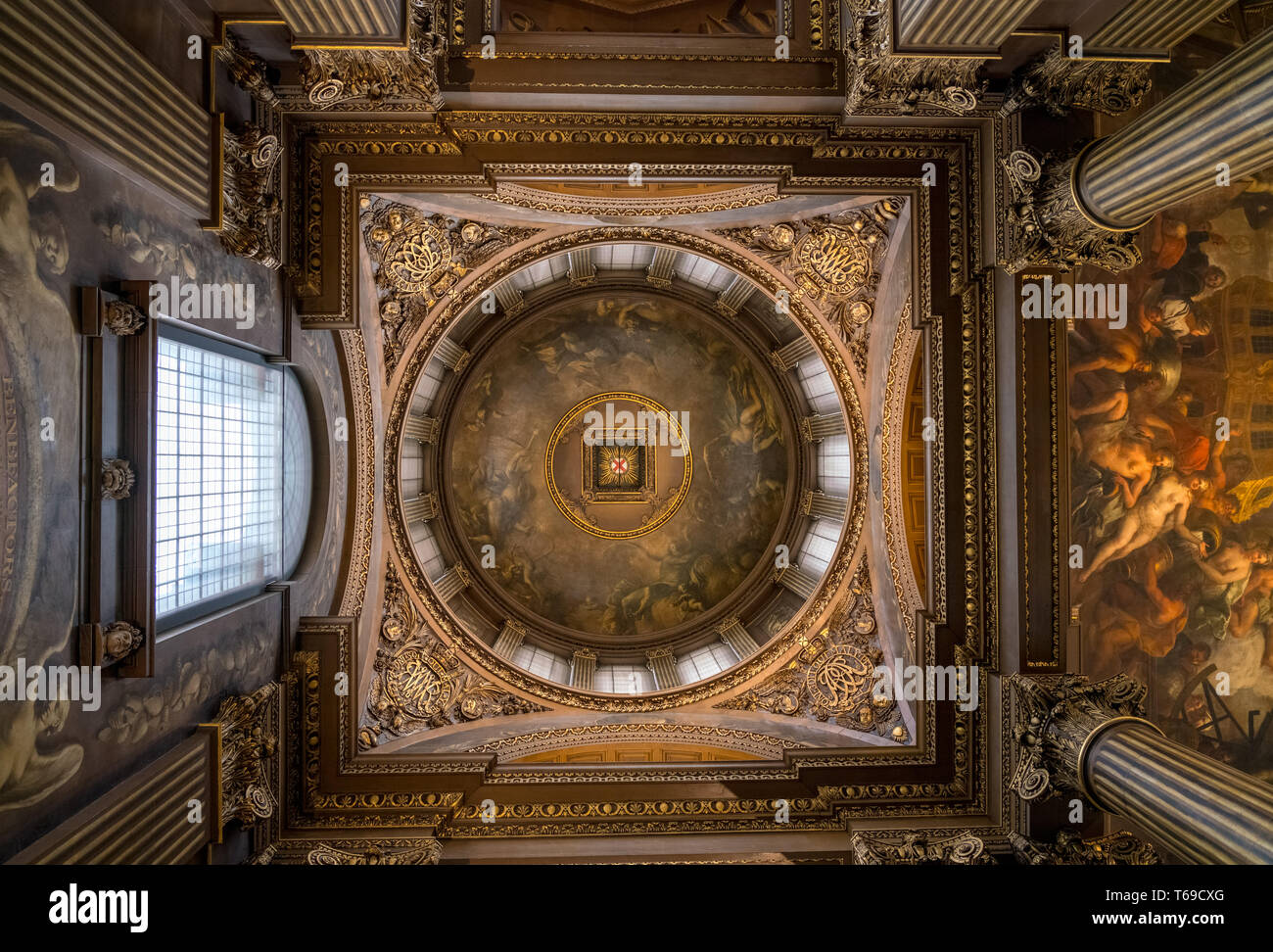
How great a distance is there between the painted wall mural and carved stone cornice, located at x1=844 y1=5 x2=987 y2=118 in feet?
11.1

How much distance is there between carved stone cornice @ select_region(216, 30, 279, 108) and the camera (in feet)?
29.6

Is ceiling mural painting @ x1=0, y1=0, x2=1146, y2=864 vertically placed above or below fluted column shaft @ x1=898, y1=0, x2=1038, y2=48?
below

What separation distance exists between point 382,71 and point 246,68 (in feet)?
5.94

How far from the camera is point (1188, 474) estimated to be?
400 inches

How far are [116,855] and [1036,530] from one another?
42.6ft

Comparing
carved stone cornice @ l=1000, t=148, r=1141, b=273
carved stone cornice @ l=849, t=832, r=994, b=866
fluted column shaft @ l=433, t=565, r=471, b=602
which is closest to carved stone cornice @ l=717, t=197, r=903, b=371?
carved stone cornice @ l=1000, t=148, r=1141, b=273

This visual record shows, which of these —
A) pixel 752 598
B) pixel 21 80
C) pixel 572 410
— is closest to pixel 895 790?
pixel 752 598

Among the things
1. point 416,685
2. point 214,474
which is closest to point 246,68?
point 214,474

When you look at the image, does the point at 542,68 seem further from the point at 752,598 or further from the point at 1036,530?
the point at 752,598

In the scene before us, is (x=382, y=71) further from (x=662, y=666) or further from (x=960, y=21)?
(x=662, y=666)

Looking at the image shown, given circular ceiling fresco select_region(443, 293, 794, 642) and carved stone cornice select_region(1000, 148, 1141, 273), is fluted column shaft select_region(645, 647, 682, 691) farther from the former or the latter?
carved stone cornice select_region(1000, 148, 1141, 273)

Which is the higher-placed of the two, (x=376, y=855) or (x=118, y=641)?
(x=118, y=641)

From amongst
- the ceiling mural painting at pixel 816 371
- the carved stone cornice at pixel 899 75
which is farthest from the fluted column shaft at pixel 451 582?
the carved stone cornice at pixel 899 75

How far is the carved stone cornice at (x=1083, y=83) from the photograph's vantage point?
29.7 feet
